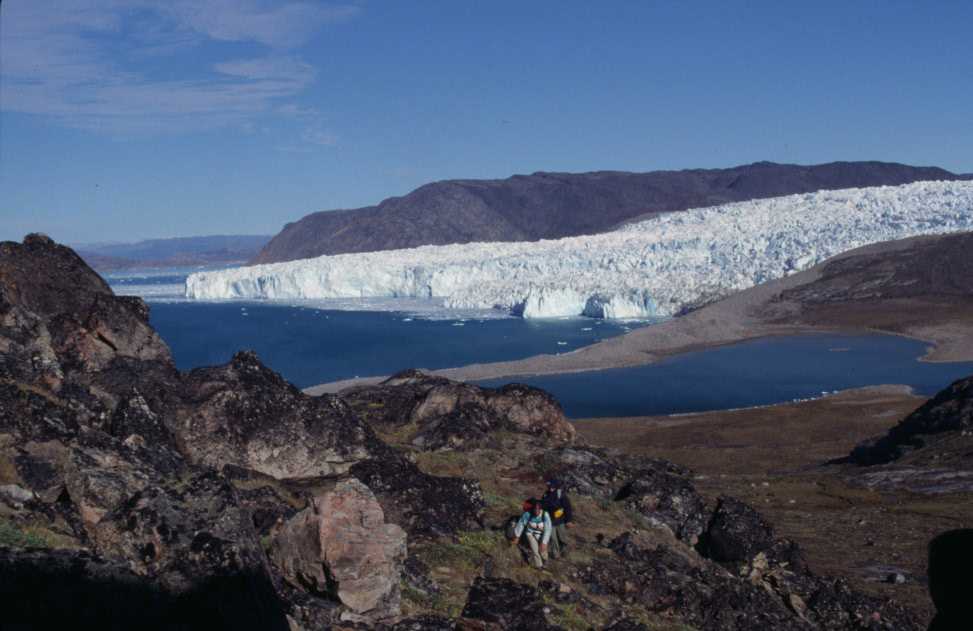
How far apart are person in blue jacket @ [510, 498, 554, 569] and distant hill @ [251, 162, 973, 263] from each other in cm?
13575

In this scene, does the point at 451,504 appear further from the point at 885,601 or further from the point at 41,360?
the point at 885,601

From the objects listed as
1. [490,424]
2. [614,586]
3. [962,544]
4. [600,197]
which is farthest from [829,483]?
[600,197]

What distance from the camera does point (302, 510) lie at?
7.06 m

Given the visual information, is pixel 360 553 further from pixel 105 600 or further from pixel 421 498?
pixel 105 600

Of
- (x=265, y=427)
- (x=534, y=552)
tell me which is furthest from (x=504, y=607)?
(x=265, y=427)

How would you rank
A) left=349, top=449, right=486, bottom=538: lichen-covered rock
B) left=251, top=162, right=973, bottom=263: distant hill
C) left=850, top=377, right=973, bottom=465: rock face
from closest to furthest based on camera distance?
left=349, top=449, right=486, bottom=538: lichen-covered rock, left=850, top=377, right=973, bottom=465: rock face, left=251, top=162, right=973, bottom=263: distant hill

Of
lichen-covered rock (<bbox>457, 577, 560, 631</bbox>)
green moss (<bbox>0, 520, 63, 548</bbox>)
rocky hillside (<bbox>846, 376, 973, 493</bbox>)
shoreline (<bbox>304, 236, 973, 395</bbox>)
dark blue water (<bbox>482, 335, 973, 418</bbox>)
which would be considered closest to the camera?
→ green moss (<bbox>0, 520, 63, 548</bbox>)

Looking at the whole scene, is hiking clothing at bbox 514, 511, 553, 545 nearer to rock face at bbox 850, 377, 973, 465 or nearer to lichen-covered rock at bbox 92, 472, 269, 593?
lichen-covered rock at bbox 92, 472, 269, 593

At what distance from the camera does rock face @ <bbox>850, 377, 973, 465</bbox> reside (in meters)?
20.7

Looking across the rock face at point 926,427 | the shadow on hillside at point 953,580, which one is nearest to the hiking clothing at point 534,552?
the shadow on hillside at point 953,580

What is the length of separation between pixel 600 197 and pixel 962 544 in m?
160

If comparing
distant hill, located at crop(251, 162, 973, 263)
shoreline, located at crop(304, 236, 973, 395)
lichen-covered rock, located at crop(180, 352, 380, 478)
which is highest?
distant hill, located at crop(251, 162, 973, 263)

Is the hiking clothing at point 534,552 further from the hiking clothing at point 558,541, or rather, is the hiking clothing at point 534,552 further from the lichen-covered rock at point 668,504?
the lichen-covered rock at point 668,504

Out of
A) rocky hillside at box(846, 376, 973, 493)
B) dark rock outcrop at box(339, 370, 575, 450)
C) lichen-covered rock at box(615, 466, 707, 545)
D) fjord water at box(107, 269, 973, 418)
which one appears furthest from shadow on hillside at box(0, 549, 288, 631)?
A: fjord water at box(107, 269, 973, 418)
